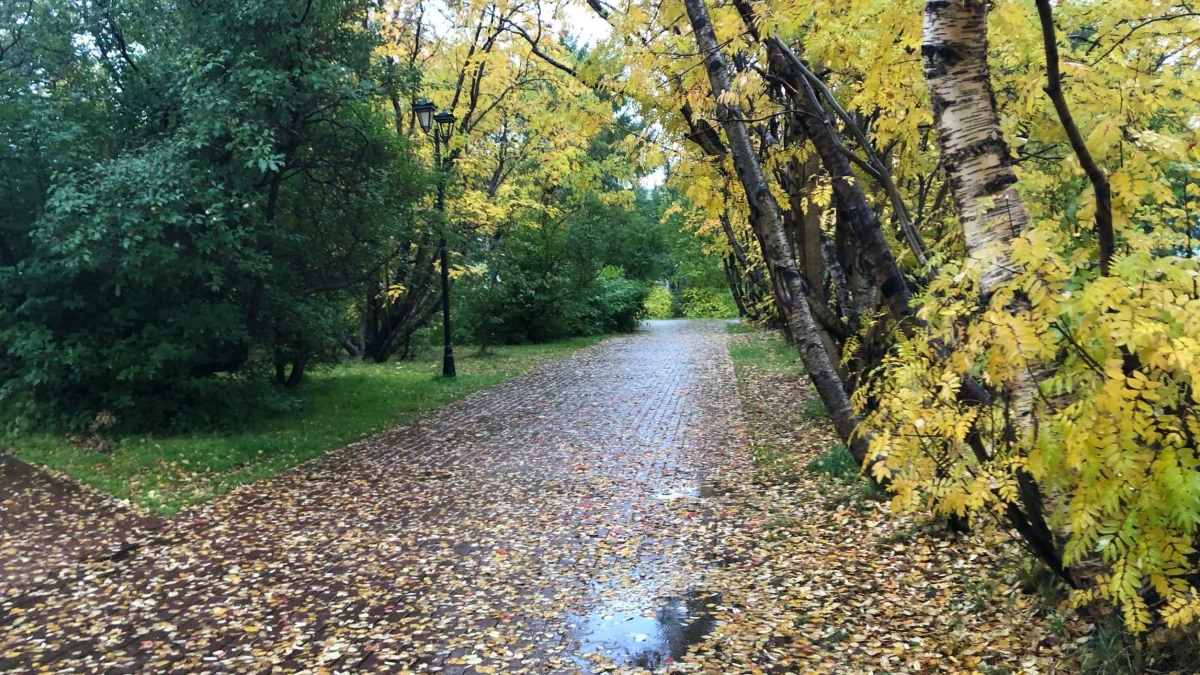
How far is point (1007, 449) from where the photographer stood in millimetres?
3562

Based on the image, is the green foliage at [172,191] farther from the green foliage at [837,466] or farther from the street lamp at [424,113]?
the green foliage at [837,466]

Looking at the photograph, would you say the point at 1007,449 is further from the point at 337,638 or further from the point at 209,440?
the point at 209,440

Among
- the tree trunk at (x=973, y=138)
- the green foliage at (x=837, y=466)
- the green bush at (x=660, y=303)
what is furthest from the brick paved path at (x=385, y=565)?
the green bush at (x=660, y=303)

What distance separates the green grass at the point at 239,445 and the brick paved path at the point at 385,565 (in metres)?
0.34

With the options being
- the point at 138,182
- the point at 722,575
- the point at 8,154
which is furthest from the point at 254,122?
the point at 722,575

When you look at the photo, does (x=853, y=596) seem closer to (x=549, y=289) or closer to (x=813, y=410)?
(x=813, y=410)

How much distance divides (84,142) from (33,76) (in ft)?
5.86

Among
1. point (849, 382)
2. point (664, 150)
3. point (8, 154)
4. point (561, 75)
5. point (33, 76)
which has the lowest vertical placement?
point (849, 382)

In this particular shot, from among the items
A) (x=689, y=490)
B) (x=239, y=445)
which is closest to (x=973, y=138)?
(x=689, y=490)

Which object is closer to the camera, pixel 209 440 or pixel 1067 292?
pixel 1067 292

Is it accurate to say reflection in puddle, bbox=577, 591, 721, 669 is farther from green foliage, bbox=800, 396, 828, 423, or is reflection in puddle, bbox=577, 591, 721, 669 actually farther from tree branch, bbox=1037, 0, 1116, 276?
green foliage, bbox=800, 396, 828, 423

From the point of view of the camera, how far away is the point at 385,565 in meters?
5.77

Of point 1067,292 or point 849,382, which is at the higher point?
point 1067,292

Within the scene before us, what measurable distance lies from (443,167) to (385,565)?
10.3 metres
